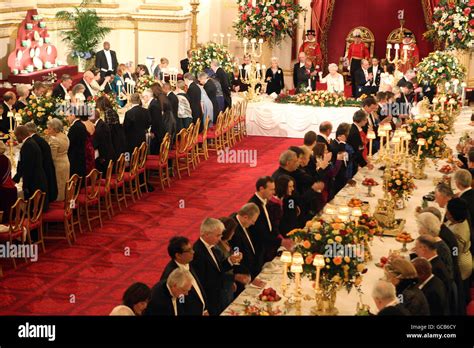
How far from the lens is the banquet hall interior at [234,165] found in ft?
27.1

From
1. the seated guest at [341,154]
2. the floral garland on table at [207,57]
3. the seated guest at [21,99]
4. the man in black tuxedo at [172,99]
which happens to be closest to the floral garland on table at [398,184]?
the seated guest at [341,154]

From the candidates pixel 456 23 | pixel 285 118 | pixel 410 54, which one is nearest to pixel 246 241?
pixel 285 118

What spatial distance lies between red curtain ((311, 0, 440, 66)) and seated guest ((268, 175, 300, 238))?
50.9ft

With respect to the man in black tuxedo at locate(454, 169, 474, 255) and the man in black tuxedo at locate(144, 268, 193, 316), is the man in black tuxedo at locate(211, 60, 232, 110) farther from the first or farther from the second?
the man in black tuxedo at locate(144, 268, 193, 316)

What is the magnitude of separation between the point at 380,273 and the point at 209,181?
754 centimetres

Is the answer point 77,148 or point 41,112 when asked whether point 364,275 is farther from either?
point 41,112

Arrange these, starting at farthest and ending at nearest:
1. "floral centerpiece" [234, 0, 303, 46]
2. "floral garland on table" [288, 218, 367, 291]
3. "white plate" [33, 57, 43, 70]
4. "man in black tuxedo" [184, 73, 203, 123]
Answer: "floral centerpiece" [234, 0, 303, 46], "white plate" [33, 57, 43, 70], "man in black tuxedo" [184, 73, 203, 123], "floral garland on table" [288, 218, 367, 291]

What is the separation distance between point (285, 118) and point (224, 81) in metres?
1.59

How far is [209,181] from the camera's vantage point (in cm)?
1631

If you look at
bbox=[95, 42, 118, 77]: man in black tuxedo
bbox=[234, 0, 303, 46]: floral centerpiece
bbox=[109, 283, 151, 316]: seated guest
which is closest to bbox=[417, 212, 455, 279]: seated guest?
bbox=[109, 283, 151, 316]: seated guest

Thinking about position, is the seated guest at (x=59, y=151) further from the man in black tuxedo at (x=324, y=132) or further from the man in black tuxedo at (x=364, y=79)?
the man in black tuxedo at (x=364, y=79)

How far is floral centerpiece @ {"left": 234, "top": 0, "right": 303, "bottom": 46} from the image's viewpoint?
23797 millimetres

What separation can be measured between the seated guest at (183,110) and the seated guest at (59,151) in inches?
170

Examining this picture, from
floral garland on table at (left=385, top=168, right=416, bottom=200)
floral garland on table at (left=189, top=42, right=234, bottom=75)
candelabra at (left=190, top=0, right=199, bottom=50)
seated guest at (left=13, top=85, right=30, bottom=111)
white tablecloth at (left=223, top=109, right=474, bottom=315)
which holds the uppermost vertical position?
candelabra at (left=190, top=0, right=199, bottom=50)
